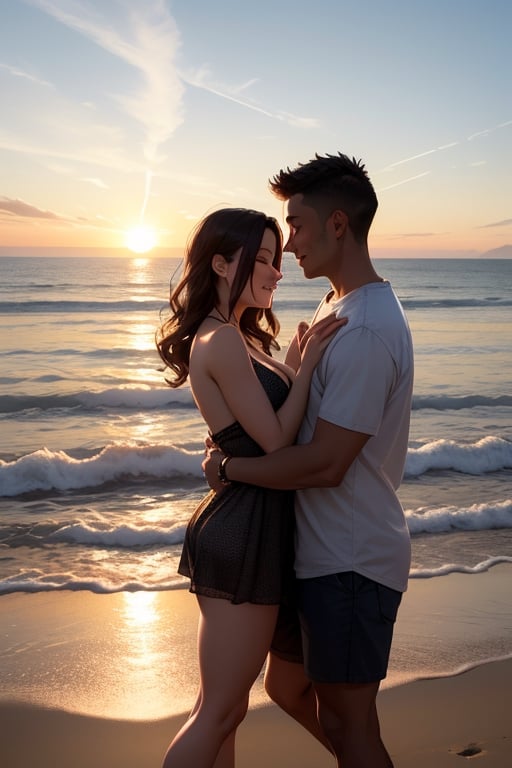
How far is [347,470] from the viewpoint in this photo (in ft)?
8.83

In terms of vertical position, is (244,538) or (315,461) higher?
(315,461)

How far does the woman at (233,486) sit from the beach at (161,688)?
123 cm

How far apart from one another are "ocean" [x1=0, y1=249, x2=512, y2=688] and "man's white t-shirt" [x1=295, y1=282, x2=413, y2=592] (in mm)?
3465

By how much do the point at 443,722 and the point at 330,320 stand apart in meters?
2.32

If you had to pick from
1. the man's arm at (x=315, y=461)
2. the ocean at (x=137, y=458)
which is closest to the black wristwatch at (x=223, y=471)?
the man's arm at (x=315, y=461)

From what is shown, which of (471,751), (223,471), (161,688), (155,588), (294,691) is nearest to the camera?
(223,471)

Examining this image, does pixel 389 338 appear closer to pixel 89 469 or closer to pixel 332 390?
pixel 332 390

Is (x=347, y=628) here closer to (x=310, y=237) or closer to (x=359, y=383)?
(x=359, y=383)

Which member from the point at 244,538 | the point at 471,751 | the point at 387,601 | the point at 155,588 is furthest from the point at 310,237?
the point at 155,588

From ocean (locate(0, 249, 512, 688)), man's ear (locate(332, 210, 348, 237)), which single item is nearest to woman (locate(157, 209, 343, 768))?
man's ear (locate(332, 210, 348, 237))

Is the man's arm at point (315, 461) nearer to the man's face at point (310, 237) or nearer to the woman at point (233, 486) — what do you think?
the woman at point (233, 486)

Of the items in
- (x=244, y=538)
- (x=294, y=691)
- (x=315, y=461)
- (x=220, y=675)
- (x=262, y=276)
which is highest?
(x=262, y=276)

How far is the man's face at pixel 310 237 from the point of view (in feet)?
9.41

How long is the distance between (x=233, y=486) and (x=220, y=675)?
566 millimetres
